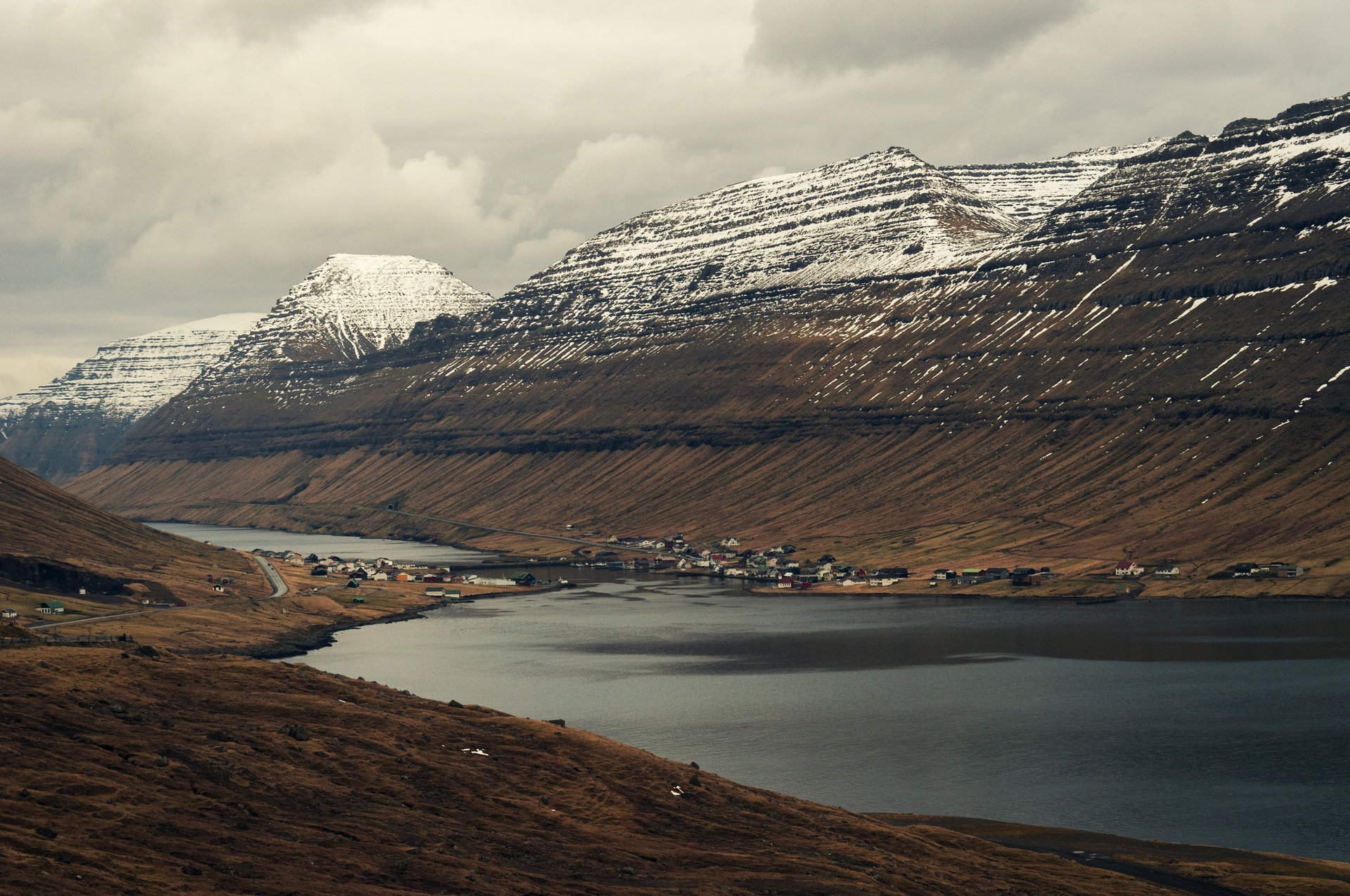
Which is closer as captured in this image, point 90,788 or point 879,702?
point 90,788

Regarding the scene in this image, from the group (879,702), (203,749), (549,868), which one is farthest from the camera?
(879,702)

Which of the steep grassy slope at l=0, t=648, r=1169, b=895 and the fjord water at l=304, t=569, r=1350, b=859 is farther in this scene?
the fjord water at l=304, t=569, r=1350, b=859

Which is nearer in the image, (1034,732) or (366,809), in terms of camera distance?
(366,809)

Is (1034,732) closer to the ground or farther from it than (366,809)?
closer to the ground

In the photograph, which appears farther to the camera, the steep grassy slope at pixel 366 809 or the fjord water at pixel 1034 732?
the fjord water at pixel 1034 732

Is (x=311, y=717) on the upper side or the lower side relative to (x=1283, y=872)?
upper

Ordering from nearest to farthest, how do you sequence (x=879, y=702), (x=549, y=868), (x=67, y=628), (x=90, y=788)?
(x=90, y=788)
(x=549, y=868)
(x=879, y=702)
(x=67, y=628)

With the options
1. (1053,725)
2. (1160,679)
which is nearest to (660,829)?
(1053,725)

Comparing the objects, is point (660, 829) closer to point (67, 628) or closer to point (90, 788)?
point (90, 788)
